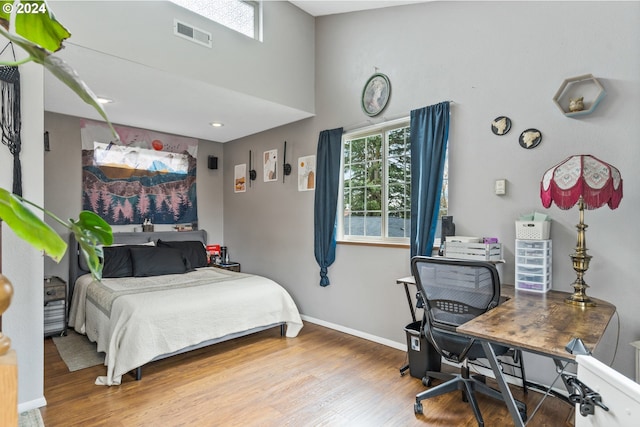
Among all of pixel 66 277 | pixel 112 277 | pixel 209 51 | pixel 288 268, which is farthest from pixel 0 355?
→ pixel 66 277

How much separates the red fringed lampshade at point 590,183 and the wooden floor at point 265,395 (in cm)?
137

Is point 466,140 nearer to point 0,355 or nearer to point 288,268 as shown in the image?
point 288,268

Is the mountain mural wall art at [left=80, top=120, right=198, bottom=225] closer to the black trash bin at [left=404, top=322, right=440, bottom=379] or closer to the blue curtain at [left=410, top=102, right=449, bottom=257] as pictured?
the blue curtain at [left=410, top=102, right=449, bottom=257]

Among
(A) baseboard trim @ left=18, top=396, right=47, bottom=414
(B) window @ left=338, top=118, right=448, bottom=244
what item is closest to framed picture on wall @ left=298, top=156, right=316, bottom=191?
(B) window @ left=338, top=118, right=448, bottom=244

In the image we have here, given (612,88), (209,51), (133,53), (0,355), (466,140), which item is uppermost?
(209,51)

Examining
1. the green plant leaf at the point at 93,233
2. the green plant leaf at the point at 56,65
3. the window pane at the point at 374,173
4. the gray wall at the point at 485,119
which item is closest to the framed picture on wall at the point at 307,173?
the gray wall at the point at 485,119

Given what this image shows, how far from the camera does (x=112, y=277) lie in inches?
151

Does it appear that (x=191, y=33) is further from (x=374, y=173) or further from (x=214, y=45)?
(x=374, y=173)

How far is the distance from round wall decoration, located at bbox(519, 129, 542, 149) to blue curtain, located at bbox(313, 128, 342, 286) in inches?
71.0

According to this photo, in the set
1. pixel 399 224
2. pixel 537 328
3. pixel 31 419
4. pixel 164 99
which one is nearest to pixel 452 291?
pixel 537 328

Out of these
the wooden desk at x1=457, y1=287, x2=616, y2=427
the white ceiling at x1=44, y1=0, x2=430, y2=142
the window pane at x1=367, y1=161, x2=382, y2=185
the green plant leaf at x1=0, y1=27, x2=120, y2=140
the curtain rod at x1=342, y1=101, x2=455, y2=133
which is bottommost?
the wooden desk at x1=457, y1=287, x2=616, y2=427

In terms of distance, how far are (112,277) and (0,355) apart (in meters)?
3.63

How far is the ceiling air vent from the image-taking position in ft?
9.71

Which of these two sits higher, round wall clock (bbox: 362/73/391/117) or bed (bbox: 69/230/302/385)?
round wall clock (bbox: 362/73/391/117)
